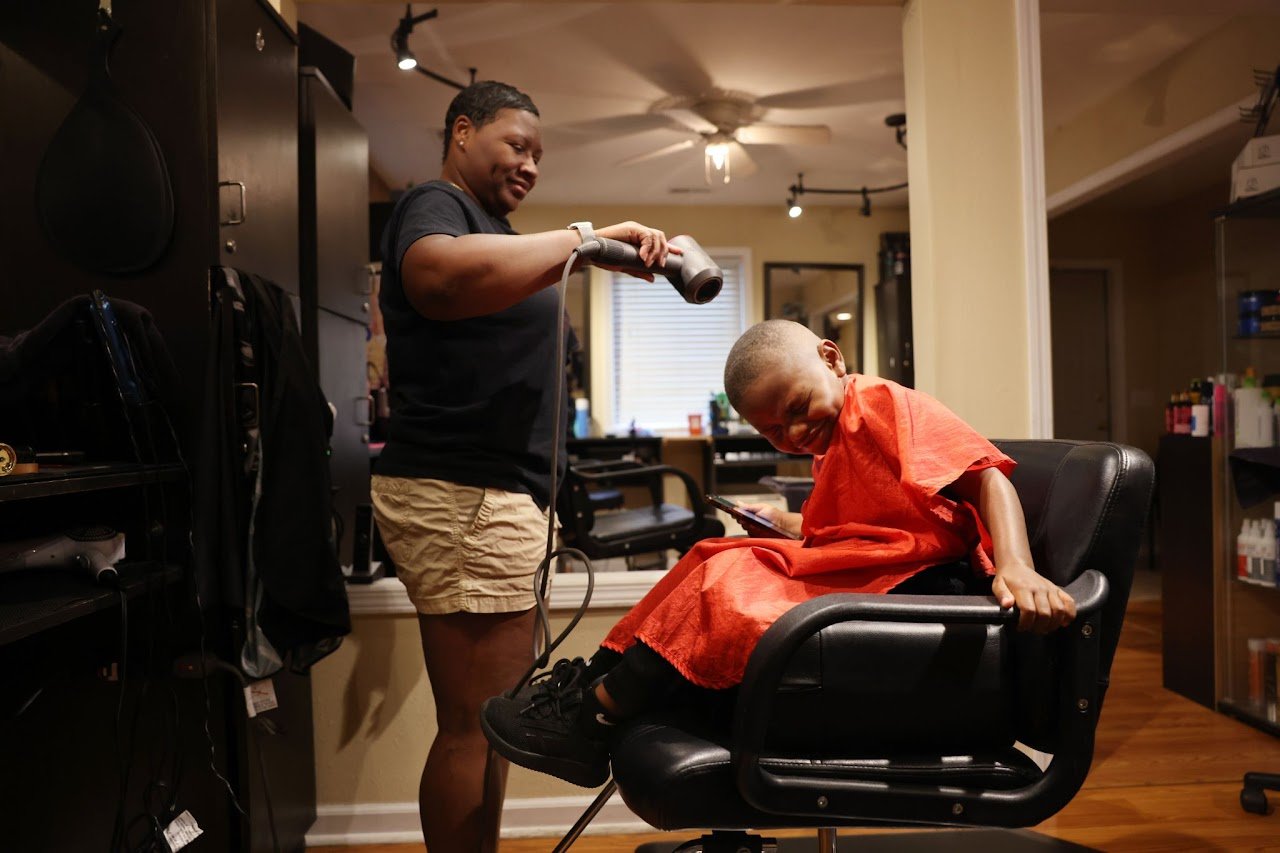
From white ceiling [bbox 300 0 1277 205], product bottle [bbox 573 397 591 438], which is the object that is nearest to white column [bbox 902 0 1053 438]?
white ceiling [bbox 300 0 1277 205]

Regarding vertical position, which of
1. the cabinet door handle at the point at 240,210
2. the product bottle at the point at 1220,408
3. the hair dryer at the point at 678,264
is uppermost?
the cabinet door handle at the point at 240,210

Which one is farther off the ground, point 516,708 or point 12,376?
point 12,376

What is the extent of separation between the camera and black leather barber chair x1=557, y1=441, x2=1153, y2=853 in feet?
3.04

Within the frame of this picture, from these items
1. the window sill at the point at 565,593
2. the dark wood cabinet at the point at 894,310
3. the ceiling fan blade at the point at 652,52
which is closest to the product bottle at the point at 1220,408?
the window sill at the point at 565,593

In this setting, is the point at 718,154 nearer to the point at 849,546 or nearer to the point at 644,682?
the point at 849,546

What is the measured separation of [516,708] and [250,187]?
4.14ft

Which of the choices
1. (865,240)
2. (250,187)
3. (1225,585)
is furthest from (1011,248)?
(865,240)

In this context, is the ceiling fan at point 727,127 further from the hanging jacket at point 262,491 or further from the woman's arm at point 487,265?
the woman's arm at point 487,265

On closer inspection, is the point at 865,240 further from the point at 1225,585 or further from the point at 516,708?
the point at 516,708

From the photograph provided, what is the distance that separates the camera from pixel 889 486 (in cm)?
116

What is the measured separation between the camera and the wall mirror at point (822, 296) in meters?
6.56

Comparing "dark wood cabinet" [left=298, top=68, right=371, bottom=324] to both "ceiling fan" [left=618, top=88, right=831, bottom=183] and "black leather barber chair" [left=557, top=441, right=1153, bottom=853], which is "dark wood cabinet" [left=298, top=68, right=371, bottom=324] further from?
"ceiling fan" [left=618, top=88, right=831, bottom=183]

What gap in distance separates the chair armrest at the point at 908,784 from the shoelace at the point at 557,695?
0.95 feet

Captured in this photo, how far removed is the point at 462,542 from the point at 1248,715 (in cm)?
281
